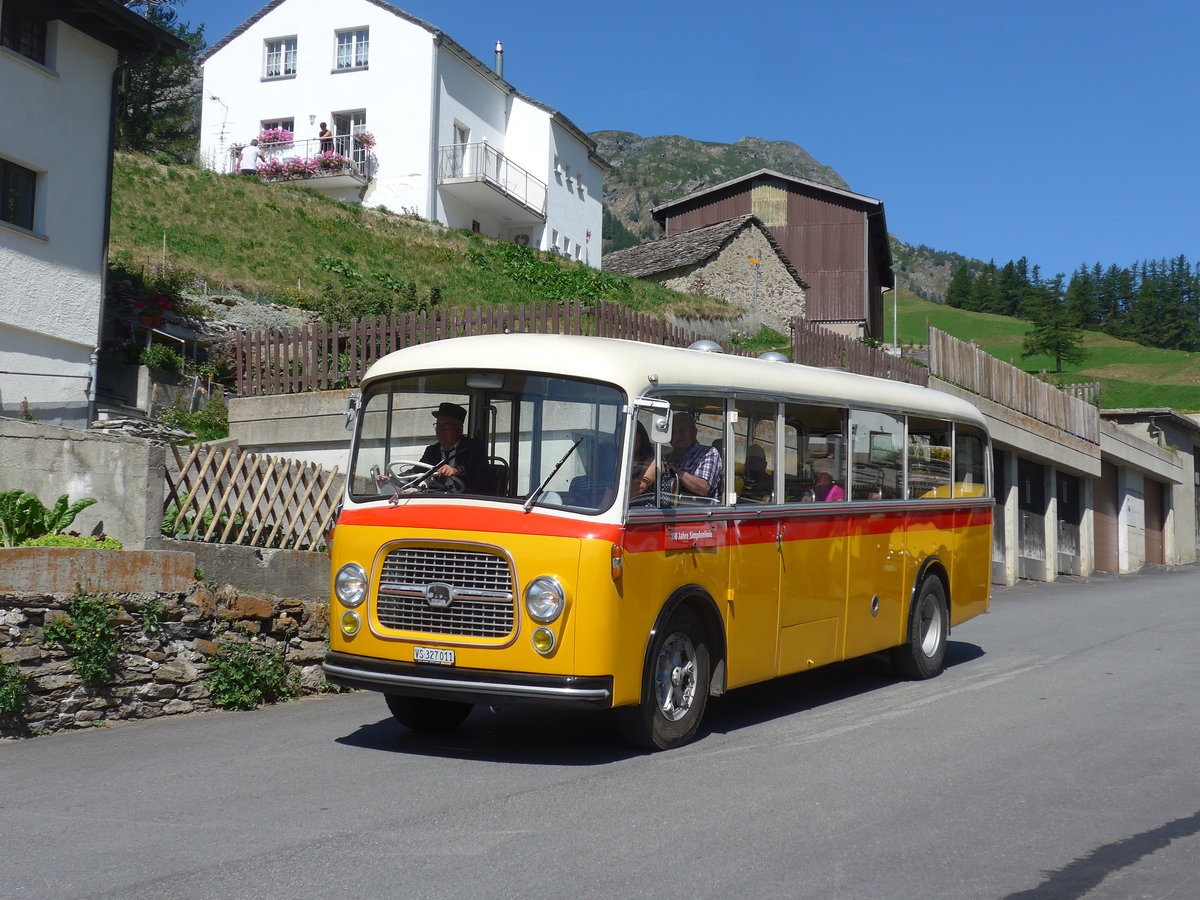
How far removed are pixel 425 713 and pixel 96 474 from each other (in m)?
4.25

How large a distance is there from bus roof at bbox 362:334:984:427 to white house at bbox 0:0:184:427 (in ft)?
38.9

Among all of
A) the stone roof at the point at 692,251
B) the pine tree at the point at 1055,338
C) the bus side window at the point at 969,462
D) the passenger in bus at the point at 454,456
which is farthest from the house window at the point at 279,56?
the pine tree at the point at 1055,338

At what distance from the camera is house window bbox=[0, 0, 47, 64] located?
18.5 metres

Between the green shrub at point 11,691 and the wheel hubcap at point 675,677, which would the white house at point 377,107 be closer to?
the green shrub at point 11,691

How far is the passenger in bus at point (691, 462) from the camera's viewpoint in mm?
8281

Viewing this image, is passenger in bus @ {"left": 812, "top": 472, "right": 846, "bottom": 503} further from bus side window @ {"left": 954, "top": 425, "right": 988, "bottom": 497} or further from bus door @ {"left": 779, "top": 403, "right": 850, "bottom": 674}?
bus side window @ {"left": 954, "top": 425, "right": 988, "bottom": 497}

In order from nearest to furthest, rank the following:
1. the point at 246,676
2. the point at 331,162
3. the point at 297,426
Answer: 1. the point at 246,676
2. the point at 297,426
3. the point at 331,162

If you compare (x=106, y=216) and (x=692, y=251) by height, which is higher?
(x=692, y=251)

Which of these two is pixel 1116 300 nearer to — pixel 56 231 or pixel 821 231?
pixel 821 231

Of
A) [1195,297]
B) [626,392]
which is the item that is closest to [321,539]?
[626,392]

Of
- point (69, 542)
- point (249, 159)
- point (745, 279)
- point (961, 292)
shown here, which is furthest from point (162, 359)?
point (961, 292)

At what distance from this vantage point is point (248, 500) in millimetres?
11695

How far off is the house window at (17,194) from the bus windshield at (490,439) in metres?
12.7

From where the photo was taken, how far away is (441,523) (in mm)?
7648
